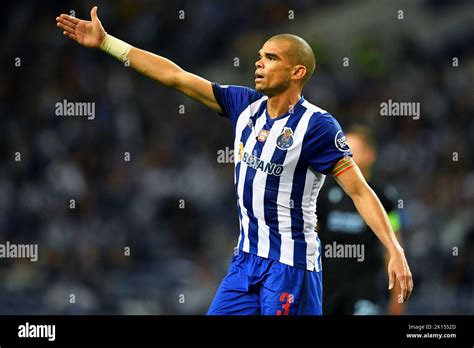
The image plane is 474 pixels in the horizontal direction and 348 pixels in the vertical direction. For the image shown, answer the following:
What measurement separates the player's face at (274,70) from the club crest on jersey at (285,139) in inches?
10.8

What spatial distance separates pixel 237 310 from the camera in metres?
5.52

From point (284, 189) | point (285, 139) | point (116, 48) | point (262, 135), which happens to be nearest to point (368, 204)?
point (284, 189)

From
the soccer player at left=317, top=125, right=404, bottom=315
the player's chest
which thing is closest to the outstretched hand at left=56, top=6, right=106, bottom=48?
the player's chest

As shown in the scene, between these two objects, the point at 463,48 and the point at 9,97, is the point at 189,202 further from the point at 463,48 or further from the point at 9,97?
the point at 463,48

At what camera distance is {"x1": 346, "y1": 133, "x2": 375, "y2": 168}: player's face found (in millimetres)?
7152

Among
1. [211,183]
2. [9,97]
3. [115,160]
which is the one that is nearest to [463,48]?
[211,183]

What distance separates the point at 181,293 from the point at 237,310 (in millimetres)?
5121

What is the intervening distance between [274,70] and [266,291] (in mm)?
1313

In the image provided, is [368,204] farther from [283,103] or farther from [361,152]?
[361,152]

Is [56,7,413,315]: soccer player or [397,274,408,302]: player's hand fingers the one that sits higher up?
[56,7,413,315]: soccer player

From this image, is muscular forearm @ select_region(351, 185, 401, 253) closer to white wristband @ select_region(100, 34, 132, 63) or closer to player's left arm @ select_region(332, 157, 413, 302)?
player's left arm @ select_region(332, 157, 413, 302)

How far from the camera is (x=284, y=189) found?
5.58 meters

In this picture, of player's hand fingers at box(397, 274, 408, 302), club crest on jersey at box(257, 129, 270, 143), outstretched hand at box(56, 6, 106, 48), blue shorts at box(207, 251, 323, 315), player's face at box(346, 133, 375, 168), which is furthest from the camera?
player's face at box(346, 133, 375, 168)

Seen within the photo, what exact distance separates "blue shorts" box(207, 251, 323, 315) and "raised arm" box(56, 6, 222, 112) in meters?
1.08
